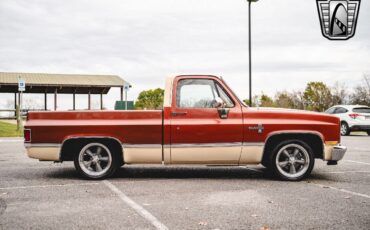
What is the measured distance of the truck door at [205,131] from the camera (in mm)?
7285

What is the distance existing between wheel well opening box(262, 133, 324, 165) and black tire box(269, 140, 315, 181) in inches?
4.1

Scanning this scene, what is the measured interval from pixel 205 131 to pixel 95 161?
203 cm

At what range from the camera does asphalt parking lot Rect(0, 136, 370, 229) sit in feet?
15.6

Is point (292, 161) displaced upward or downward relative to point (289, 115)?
downward

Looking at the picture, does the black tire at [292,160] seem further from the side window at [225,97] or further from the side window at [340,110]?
the side window at [340,110]

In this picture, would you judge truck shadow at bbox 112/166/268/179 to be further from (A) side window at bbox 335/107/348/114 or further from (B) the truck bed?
(A) side window at bbox 335/107/348/114

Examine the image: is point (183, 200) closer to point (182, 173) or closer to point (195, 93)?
point (195, 93)

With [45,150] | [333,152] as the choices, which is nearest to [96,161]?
[45,150]

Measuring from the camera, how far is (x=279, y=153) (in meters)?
7.40

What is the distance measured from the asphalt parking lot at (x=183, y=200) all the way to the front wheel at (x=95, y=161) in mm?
164

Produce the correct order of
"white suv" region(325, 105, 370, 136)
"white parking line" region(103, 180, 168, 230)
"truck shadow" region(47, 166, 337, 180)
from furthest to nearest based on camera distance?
"white suv" region(325, 105, 370, 136) < "truck shadow" region(47, 166, 337, 180) < "white parking line" region(103, 180, 168, 230)

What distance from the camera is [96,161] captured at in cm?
752

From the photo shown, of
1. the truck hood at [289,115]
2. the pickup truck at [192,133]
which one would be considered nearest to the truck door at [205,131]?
the pickup truck at [192,133]

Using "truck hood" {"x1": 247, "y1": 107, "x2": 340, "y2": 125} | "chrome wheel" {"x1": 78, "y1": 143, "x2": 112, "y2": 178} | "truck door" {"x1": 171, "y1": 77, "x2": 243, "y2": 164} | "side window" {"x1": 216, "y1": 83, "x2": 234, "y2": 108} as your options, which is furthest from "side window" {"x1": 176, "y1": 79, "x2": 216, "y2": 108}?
"chrome wheel" {"x1": 78, "y1": 143, "x2": 112, "y2": 178}
